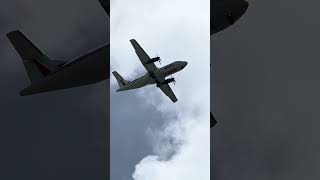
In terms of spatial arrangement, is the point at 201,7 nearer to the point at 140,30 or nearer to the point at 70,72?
the point at 140,30

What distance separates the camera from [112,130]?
15586 mm

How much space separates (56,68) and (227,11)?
16270 mm

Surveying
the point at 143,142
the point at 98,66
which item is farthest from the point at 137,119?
the point at 98,66

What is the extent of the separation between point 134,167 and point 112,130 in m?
1.18

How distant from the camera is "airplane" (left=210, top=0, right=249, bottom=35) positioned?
953 inches

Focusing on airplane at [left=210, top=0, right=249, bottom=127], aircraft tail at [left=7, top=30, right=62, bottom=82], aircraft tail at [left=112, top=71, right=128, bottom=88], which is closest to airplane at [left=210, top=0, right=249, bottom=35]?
airplane at [left=210, top=0, right=249, bottom=127]

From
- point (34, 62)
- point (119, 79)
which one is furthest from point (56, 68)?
point (119, 79)

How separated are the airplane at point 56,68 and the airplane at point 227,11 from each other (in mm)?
6276

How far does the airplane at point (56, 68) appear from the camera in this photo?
31.8 metres

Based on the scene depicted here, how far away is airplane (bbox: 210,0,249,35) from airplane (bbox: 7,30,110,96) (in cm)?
628

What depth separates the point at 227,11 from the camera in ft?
85.0

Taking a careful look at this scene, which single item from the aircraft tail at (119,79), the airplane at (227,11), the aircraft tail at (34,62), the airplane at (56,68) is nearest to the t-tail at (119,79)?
the aircraft tail at (119,79)

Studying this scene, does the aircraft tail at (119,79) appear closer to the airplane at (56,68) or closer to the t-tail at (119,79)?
the t-tail at (119,79)

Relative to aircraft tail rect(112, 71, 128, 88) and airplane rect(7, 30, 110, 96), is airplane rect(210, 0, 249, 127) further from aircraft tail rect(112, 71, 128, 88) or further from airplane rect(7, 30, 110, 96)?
aircraft tail rect(112, 71, 128, 88)
